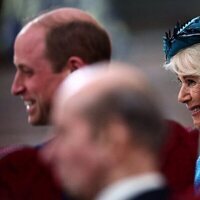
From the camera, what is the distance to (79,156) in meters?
2.00

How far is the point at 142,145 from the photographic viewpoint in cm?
198

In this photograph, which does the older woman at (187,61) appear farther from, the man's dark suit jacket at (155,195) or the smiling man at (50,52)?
the man's dark suit jacket at (155,195)

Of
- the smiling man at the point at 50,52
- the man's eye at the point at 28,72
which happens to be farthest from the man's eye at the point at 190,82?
the man's eye at the point at 28,72

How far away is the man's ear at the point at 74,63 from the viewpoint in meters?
2.71

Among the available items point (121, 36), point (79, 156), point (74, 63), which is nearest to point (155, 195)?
point (79, 156)

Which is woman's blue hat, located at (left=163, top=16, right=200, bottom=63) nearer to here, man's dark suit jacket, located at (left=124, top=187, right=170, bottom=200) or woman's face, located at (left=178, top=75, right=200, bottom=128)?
woman's face, located at (left=178, top=75, right=200, bottom=128)

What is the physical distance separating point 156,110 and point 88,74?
0.54 ft

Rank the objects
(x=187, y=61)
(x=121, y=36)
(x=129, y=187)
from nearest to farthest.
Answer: (x=129, y=187), (x=187, y=61), (x=121, y=36)

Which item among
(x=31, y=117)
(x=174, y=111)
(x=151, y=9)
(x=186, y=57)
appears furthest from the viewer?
(x=151, y=9)

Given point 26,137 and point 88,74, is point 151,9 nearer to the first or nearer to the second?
point 26,137

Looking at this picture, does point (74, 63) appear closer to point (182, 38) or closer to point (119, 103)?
point (119, 103)

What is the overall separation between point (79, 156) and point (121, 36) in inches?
448

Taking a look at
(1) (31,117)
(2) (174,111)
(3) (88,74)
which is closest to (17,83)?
(1) (31,117)

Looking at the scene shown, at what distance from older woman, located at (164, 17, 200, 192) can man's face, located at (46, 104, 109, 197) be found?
1488mm
